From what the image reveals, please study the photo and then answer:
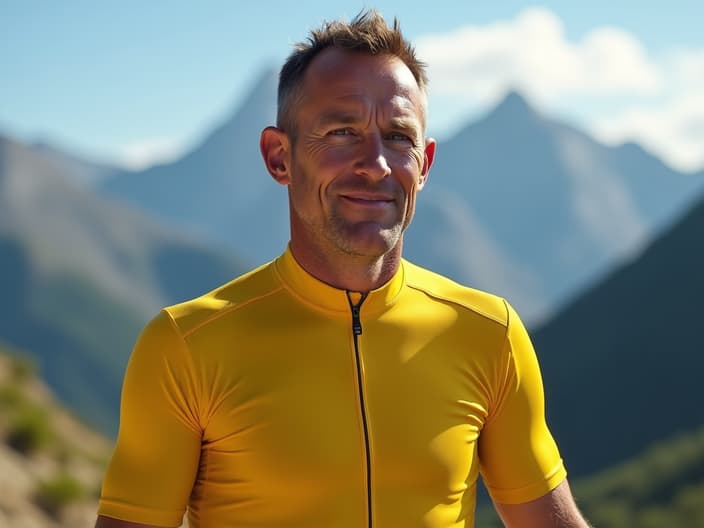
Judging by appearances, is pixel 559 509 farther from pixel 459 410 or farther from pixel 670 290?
pixel 670 290

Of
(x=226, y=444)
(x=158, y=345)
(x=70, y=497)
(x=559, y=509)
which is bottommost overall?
(x=70, y=497)

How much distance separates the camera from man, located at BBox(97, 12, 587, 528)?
3.23 m

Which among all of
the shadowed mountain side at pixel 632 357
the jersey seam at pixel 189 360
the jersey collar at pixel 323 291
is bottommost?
the shadowed mountain side at pixel 632 357

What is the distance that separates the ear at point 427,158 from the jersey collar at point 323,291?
34 cm

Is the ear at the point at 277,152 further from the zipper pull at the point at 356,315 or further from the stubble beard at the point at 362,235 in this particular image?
the zipper pull at the point at 356,315

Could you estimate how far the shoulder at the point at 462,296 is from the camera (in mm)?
3602

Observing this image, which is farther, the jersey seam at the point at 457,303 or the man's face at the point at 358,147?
the jersey seam at the point at 457,303

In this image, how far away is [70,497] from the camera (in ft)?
77.9

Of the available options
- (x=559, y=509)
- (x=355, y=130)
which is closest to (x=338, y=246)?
(x=355, y=130)

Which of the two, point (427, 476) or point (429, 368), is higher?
point (429, 368)

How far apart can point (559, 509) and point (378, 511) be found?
0.63 m

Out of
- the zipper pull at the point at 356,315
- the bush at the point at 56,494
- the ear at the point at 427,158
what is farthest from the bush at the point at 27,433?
the zipper pull at the point at 356,315

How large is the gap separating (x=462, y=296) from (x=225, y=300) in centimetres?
81

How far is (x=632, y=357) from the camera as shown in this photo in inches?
3787
